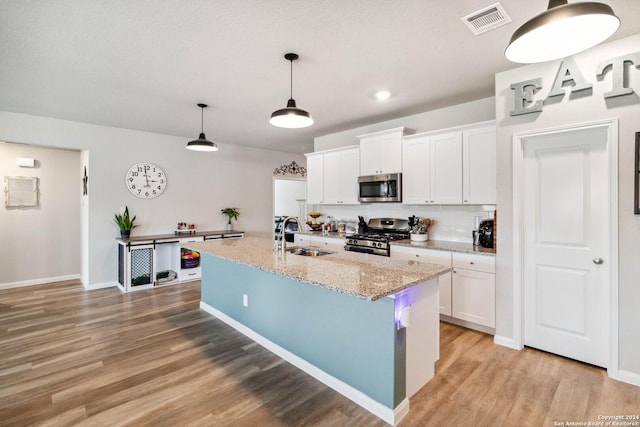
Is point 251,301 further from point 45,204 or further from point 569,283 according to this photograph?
point 45,204

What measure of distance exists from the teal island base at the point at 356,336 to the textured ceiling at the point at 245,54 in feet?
5.95

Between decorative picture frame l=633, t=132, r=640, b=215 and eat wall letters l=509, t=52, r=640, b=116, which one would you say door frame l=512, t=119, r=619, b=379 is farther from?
eat wall letters l=509, t=52, r=640, b=116

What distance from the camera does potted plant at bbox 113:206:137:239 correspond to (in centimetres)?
495

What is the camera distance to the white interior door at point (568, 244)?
2500 mm

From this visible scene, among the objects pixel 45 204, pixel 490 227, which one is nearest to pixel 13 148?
pixel 45 204

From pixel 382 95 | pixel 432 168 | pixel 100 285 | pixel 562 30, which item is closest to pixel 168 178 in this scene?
pixel 100 285

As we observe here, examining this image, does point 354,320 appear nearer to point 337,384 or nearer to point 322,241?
point 337,384

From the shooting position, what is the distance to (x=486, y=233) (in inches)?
134

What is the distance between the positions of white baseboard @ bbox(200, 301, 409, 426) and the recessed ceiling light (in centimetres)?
283

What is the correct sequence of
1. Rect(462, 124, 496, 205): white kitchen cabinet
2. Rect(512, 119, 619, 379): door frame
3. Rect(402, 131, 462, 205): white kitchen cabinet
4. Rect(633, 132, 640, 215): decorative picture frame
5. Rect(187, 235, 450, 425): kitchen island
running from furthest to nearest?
1. Rect(402, 131, 462, 205): white kitchen cabinet
2. Rect(462, 124, 496, 205): white kitchen cabinet
3. Rect(512, 119, 619, 379): door frame
4. Rect(633, 132, 640, 215): decorative picture frame
5. Rect(187, 235, 450, 425): kitchen island

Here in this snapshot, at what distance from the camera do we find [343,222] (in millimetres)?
5352

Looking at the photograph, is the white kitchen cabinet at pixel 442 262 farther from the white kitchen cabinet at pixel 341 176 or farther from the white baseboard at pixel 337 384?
the white baseboard at pixel 337 384

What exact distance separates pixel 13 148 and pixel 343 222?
5500 millimetres

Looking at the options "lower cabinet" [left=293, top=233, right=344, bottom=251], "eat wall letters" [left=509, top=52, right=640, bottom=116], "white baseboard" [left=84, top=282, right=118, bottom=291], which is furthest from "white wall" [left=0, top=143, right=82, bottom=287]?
"eat wall letters" [left=509, top=52, right=640, bottom=116]
